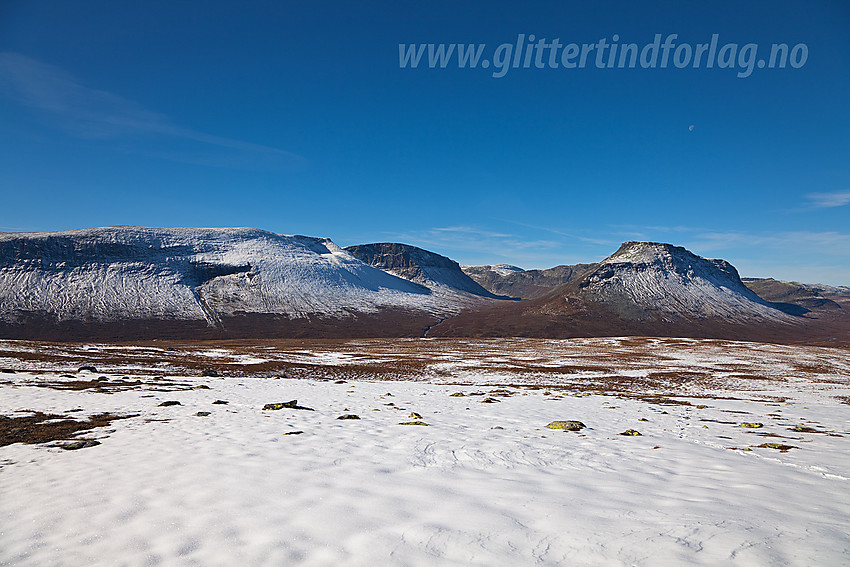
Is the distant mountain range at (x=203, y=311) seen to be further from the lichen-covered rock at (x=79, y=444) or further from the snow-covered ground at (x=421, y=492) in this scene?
the lichen-covered rock at (x=79, y=444)

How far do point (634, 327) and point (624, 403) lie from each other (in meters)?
170

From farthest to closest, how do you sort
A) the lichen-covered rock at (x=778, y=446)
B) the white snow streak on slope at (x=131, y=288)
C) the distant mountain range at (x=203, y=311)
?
1. the white snow streak on slope at (x=131, y=288)
2. the distant mountain range at (x=203, y=311)
3. the lichen-covered rock at (x=778, y=446)

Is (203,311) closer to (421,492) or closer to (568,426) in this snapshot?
(568,426)

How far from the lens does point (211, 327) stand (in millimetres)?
152375

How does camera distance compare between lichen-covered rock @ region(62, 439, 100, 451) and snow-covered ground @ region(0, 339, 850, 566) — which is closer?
snow-covered ground @ region(0, 339, 850, 566)

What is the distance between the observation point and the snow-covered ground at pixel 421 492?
228 inches

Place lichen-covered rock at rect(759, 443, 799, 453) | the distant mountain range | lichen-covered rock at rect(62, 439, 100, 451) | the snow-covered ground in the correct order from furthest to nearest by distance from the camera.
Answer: the distant mountain range < lichen-covered rock at rect(759, 443, 799, 453) < lichen-covered rock at rect(62, 439, 100, 451) < the snow-covered ground

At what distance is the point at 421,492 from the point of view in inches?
318

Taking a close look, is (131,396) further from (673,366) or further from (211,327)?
(211,327)

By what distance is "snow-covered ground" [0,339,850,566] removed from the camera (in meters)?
5.80

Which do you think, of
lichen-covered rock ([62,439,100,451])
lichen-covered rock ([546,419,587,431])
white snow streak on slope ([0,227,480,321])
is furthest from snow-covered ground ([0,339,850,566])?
white snow streak on slope ([0,227,480,321])

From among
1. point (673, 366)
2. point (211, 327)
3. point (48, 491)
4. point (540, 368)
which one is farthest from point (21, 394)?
point (211, 327)

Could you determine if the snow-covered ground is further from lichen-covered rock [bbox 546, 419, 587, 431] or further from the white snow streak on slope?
the white snow streak on slope

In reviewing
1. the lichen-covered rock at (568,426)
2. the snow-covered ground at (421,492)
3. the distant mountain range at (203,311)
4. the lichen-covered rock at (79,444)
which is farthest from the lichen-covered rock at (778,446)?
the distant mountain range at (203,311)
